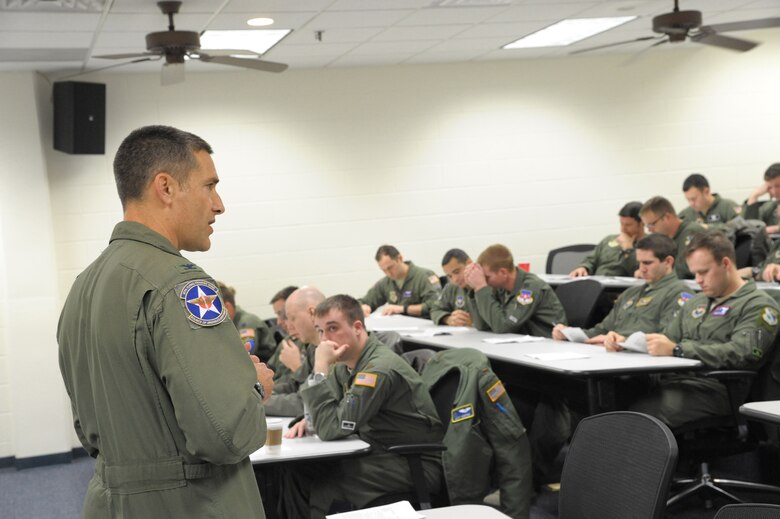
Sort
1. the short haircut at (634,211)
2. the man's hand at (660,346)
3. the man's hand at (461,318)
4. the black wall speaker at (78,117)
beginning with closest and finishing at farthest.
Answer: the man's hand at (660,346)
the man's hand at (461,318)
the black wall speaker at (78,117)
the short haircut at (634,211)

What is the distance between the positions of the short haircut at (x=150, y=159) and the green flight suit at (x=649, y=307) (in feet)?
12.4

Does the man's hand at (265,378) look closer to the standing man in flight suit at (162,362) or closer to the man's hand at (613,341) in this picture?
the standing man in flight suit at (162,362)

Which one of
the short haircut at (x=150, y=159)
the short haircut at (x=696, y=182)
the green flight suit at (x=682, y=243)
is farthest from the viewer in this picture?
the short haircut at (x=696, y=182)

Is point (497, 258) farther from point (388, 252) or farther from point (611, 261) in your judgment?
point (611, 261)

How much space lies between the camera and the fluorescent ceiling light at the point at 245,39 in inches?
254

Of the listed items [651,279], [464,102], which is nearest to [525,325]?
[651,279]

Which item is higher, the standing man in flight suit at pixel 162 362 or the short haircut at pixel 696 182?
the short haircut at pixel 696 182

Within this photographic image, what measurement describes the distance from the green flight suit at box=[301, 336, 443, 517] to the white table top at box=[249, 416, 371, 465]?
5 centimetres

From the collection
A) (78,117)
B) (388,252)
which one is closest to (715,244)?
(388,252)

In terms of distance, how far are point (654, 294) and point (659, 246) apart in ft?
0.94

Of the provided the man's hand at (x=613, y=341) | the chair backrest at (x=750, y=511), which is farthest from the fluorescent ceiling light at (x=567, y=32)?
the chair backrest at (x=750, y=511)

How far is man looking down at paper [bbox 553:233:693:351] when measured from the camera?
16.7 ft

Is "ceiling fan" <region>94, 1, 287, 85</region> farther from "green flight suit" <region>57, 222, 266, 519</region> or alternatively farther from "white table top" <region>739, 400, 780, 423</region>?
"green flight suit" <region>57, 222, 266, 519</region>

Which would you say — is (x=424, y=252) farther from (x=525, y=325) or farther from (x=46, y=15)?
(x=46, y=15)
